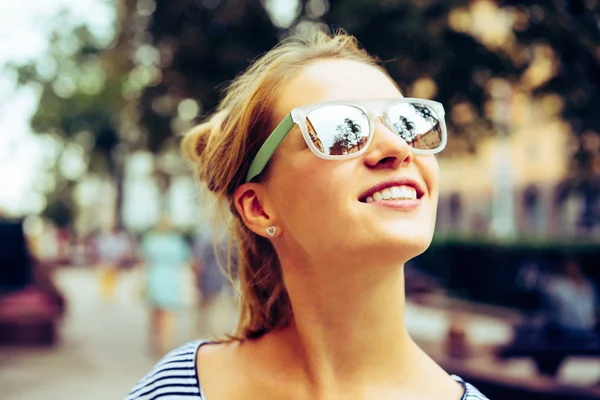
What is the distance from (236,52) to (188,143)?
689 centimetres

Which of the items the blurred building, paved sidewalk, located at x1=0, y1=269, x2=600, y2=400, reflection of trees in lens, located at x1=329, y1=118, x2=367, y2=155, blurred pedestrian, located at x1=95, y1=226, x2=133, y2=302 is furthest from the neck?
the blurred building

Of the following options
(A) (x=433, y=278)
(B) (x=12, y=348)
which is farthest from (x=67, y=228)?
(B) (x=12, y=348)

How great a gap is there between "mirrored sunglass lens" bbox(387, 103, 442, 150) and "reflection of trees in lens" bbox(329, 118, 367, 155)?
7 centimetres

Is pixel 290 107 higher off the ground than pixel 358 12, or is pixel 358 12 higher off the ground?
pixel 358 12

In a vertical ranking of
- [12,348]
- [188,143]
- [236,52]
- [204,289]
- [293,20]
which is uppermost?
[293,20]

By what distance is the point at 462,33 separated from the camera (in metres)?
8.43

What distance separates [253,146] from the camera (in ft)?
4.65

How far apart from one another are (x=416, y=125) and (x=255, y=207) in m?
0.37

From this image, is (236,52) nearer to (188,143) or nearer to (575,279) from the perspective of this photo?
(575,279)

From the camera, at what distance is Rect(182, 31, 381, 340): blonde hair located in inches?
55.4

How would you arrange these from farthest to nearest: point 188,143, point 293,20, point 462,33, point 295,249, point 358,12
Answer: point 293,20, point 462,33, point 358,12, point 188,143, point 295,249

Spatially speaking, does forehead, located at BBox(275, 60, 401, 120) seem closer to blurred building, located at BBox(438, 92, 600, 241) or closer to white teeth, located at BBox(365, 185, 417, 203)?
white teeth, located at BBox(365, 185, 417, 203)

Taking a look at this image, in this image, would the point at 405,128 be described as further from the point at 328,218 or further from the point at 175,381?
the point at 175,381

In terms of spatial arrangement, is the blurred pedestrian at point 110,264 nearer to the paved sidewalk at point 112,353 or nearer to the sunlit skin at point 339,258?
the paved sidewalk at point 112,353
